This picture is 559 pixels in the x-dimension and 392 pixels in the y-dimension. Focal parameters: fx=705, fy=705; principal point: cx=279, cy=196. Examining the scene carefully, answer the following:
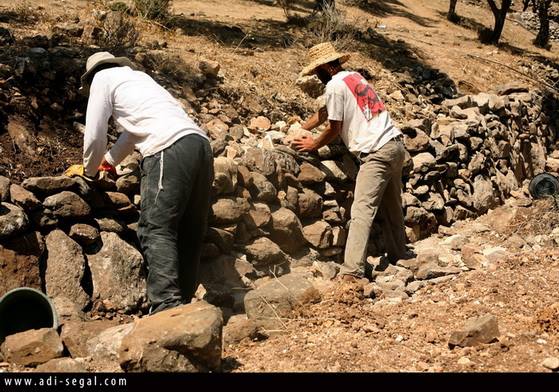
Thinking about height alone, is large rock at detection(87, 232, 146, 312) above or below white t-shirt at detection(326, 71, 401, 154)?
below

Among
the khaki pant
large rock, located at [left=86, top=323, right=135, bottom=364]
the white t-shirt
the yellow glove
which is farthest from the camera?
the white t-shirt

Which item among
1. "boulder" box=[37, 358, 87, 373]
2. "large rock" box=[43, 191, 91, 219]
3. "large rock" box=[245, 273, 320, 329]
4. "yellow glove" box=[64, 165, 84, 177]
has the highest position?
"yellow glove" box=[64, 165, 84, 177]

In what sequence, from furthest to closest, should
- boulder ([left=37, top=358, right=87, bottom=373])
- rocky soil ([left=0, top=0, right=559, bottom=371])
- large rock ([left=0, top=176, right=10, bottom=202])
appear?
large rock ([left=0, top=176, right=10, bottom=202]) → rocky soil ([left=0, top=0, right=559, bottom=371]) → boulder ([left=37, top=358, right=87, bottom=373])

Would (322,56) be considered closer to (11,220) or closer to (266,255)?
(266,255)

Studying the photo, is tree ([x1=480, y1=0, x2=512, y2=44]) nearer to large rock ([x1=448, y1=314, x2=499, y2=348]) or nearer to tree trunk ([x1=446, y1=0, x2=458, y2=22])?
tree trunk ([x1=446, y1=0, x2=458, y2=22])

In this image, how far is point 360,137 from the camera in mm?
5660

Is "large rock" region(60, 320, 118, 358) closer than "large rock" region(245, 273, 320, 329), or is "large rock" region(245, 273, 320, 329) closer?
"large rock" region(60, 320, 118, 358)

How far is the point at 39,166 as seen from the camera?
5043 millimetres

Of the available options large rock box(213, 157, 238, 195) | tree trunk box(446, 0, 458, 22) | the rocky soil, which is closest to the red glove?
the rocky soil

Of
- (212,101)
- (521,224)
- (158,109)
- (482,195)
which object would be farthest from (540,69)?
(158,109)

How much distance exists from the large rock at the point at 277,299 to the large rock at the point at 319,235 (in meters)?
1.07

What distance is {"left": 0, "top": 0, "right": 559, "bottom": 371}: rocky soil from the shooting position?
156 inches

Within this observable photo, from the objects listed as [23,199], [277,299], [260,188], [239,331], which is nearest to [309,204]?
[260,188]

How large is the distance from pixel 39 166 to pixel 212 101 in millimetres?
2087
